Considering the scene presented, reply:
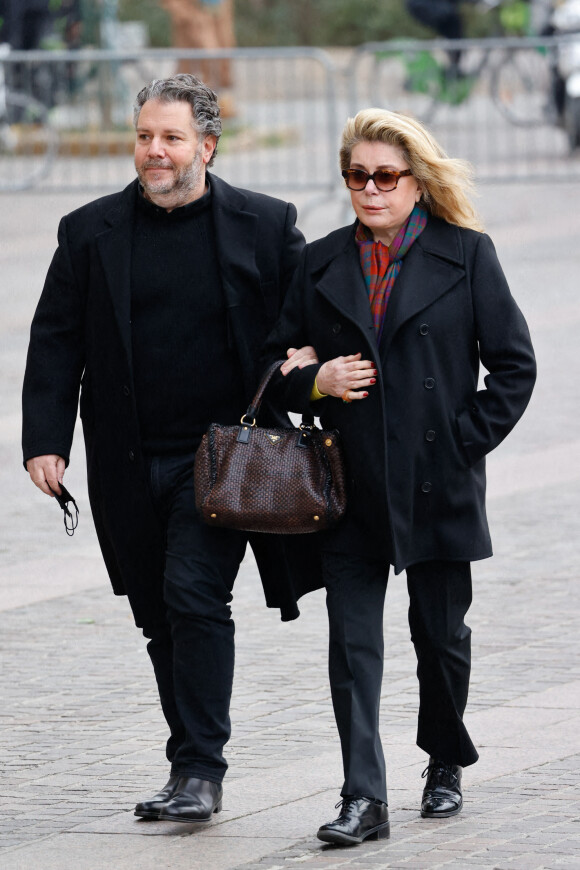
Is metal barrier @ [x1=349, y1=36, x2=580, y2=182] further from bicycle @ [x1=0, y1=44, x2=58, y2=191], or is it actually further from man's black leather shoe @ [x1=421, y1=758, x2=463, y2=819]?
man's black leather shoe @ [x1=421, y1=758, x2=463, y2=819]

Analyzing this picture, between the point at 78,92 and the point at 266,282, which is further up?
the point at 78,92

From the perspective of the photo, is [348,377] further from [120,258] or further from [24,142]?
[24,142]

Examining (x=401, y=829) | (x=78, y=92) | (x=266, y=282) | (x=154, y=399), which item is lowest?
(x=401, y=829)

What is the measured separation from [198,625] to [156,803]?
0.43 m

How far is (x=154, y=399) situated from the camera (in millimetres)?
4395

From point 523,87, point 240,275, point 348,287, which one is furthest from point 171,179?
point 523,87

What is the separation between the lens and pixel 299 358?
4.25 meters

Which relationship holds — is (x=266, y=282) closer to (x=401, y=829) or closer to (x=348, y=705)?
(x=348, y=705)

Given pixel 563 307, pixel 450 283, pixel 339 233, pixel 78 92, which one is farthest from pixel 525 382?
pixel 78 92

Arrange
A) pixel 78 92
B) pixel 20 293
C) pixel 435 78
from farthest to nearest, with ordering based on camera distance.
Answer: pixel 435 78 < pixel 78 92 < pixel 20 293

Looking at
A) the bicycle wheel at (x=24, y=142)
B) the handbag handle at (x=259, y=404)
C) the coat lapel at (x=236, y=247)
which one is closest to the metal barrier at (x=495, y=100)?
Answer: the bicycle wheel at (x=24, y=142)

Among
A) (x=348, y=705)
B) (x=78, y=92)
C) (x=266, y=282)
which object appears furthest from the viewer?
(x=78, y=92)

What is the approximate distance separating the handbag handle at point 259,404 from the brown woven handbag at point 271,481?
0.08ft

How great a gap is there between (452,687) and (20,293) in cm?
894
